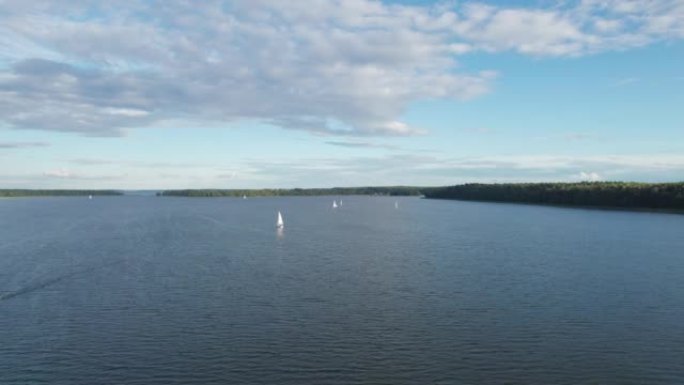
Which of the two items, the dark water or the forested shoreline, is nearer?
the dark water

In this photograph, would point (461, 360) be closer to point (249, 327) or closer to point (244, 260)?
point (249, 327)

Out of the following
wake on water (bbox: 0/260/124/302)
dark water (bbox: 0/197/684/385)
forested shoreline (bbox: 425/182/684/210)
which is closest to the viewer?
dark water (bbox: 0/197/684/385)

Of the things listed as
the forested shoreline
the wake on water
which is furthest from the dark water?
the forested shoreline

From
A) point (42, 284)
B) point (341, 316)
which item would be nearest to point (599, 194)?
point (341, 316)

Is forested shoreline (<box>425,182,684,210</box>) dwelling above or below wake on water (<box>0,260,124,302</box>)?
above

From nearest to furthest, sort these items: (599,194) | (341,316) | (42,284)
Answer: (341,316) → (42,284) → (599,194)

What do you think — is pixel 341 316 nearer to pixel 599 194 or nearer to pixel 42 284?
pixel 42 284

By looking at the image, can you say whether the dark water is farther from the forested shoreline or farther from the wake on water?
the forested shoreline

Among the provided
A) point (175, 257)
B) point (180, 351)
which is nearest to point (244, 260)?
point (175, 257)
